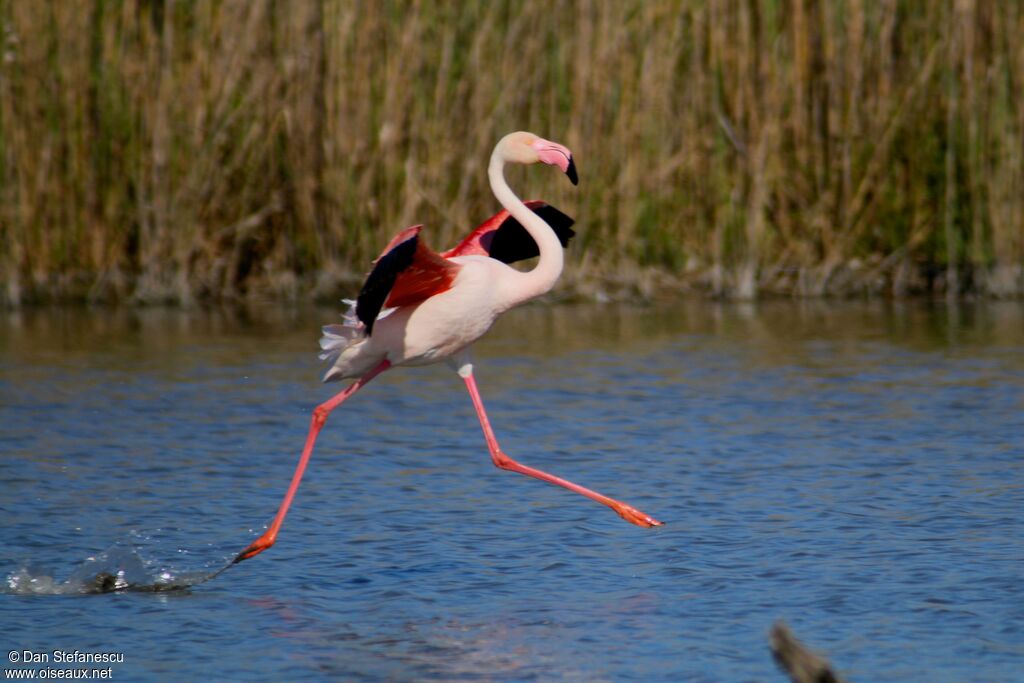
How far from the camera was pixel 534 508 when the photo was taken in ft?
21.6

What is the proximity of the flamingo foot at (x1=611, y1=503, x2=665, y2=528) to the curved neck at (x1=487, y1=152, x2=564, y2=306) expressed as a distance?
80 centimetres

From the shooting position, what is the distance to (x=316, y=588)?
540 cm

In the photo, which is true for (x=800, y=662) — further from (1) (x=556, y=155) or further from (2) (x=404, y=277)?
(1) (x=556, y=155)

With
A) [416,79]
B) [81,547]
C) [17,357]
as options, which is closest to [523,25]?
[416,79]

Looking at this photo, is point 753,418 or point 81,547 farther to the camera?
point 753,418

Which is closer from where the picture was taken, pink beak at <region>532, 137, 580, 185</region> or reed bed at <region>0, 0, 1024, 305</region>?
pink beak at <region>532, 137, 580, 185</region>

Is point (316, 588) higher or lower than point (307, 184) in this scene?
lower

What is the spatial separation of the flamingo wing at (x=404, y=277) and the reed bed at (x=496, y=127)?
5.95 m

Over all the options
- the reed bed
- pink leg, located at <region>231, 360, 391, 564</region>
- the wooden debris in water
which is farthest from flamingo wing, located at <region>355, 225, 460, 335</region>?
the reed bed

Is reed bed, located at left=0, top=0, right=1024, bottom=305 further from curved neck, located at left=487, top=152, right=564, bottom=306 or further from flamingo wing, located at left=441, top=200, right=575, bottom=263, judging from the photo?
curved neck, located at left=487, top=152, right=564, bottom=306

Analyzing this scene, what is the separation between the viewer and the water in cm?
475

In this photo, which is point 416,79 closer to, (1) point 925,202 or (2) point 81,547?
(1) point 925,202

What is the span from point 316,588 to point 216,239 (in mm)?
7426

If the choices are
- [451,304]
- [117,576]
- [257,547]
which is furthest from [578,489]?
[117,576]
